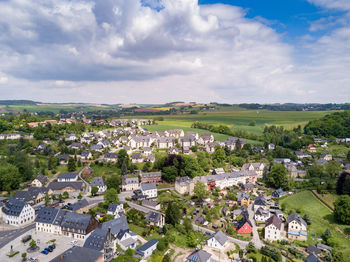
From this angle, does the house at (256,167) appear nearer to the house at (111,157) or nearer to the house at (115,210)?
the house at (111,157)

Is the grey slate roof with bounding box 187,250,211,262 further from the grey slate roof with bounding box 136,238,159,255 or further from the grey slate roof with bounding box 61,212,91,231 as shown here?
the grey slate roof with bounding box 61,212,91,231

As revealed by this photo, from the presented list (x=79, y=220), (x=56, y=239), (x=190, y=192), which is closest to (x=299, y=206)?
(x=190, y=192)

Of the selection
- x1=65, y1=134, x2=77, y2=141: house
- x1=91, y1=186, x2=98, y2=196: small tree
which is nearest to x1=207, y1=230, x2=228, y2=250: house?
x1=91, y1=186, x2=98, y2=196: small tree

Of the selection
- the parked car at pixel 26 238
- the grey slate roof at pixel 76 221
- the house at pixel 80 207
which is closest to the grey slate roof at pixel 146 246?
the grey slate roof at pixel 76 221

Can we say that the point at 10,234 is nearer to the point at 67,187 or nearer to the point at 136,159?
the point at 67,187

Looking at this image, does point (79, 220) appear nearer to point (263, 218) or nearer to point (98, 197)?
point (98, 197)
